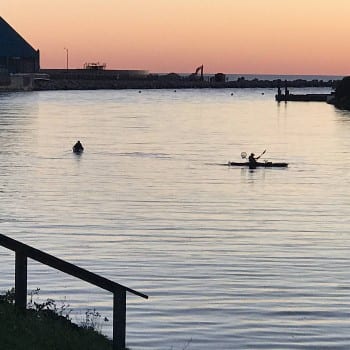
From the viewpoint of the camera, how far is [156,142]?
8256 cm

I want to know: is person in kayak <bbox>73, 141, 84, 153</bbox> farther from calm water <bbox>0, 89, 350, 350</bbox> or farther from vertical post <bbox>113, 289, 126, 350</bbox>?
vertical post <bbox>113, 289, 126, 350</bbox>

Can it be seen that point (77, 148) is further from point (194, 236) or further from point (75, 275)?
point (75, 275)

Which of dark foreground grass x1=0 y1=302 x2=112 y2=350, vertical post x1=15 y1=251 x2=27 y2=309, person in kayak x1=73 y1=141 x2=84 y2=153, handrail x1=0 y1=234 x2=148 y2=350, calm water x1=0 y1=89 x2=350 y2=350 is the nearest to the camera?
dark foreground grass x1=0 y1=302 x2=112 y2=350

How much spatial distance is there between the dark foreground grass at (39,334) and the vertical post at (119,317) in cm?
31

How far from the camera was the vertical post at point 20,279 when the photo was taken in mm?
13914

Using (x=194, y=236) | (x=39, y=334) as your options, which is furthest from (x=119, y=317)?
(x=194, y=236)

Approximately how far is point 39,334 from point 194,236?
1896 cm

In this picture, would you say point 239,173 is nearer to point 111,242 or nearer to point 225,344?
point 111,242

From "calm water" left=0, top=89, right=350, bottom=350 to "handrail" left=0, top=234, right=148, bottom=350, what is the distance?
4.06 m

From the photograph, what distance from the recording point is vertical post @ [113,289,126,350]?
1351cm

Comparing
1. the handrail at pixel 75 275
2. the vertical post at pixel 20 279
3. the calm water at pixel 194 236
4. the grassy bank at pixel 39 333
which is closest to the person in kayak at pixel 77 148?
the calm water at pixel 194 236

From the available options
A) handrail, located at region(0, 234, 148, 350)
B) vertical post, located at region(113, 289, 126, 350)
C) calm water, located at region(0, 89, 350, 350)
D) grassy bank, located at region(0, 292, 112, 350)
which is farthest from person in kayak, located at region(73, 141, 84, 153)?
vertical post, located at region(113, 289, 126, 350)

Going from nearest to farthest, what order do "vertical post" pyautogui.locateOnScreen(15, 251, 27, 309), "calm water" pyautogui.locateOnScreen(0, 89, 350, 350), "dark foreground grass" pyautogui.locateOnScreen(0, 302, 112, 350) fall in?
"dark foreground grass" pyautogui.locateOnScreen(0, 302, 112, 350) < "vertical post" pyautogui.locateOnScreen(15, 251, 27, 309) < "calm water" pyautogui.locateOnScreen(0, 89, 350, 350)

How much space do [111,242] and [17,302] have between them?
1643 cm
